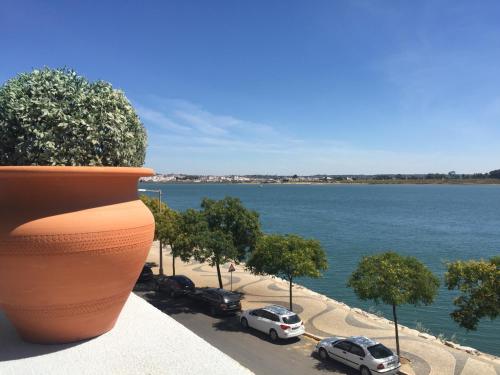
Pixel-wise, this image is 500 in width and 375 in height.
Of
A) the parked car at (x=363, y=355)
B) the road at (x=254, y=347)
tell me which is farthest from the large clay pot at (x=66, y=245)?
the parked car at (x=363, y=355)

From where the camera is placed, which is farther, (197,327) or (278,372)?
(197,327)

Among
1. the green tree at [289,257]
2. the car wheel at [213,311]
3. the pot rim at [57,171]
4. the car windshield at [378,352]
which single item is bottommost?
the car wheel at [213,311]

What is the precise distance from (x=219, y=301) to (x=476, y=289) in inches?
448

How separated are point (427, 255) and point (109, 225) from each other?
4673 cm

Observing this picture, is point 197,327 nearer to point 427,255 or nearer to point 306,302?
point 306,302

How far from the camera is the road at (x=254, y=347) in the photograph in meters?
14.0

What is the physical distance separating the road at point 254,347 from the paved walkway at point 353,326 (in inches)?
95.0

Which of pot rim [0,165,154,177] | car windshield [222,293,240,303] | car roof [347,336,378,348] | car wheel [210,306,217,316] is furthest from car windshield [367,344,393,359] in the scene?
pot rim [0,165,154,177]

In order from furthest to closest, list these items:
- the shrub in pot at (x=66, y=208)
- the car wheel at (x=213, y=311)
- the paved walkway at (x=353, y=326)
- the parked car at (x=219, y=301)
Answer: the car wheel at (x=213, y=311) < the parked car at (x=219, y=301) < the paved walkway at (x=353, y=326) < the shrub in pot at (x=66, y=208)

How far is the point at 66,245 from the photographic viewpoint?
268 inches

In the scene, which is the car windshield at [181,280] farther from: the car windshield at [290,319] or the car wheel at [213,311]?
the car windshield at [290,319]

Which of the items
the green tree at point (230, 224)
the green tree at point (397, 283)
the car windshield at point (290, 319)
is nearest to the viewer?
the green tree at point (397, 283)

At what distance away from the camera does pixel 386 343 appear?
57.1ft

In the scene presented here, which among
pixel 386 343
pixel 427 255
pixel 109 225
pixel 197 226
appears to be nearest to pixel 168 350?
pixel 109 225
